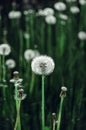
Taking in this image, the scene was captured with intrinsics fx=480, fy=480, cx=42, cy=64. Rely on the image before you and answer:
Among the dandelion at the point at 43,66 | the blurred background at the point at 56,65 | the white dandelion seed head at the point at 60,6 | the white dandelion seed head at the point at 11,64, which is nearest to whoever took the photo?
the dandelion at the point at 43,66

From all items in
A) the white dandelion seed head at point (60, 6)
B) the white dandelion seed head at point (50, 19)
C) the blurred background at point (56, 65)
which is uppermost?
the white dandelion seed head at point (60, 6)

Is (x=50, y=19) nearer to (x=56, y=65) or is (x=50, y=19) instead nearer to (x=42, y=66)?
(x=56, y=65)

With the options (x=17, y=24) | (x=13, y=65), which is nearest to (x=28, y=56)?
(x=13, y=65)

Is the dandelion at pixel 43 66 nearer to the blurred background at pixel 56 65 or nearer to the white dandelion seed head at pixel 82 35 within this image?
the blurred background at pixel 56 65

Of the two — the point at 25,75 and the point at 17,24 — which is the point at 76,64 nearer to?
the point at 25,75

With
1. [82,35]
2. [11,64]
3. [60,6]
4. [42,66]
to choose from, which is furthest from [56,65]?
[42,66]

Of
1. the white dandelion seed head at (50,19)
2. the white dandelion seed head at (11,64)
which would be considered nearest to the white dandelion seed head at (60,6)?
the white dandelion seed head at (50,19)
